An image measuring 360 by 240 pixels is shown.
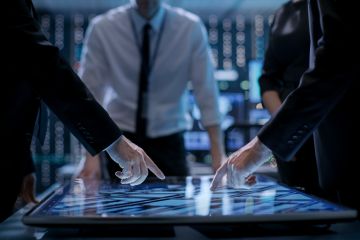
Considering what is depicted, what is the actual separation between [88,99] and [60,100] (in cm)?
4

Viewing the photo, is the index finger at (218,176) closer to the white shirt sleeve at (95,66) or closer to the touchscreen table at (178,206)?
the touchscreen table at (178,206)

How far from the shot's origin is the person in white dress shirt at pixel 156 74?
5.55 feet

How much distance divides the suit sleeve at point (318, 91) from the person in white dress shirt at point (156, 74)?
3.10 feet

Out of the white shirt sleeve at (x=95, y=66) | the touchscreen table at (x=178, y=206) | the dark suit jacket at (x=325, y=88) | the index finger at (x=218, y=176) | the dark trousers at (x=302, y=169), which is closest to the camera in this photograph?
the touchscreen table at (x=178, y=206)

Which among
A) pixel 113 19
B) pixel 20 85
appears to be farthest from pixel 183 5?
pixel 20 85

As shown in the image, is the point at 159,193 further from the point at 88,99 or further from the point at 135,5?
the point at 135,5

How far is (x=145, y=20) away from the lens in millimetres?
1727

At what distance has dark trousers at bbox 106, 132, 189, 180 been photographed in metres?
1.70

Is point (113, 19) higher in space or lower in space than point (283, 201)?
higher

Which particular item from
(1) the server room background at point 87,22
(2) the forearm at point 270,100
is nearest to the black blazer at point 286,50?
(2) the forearm at point 270,100

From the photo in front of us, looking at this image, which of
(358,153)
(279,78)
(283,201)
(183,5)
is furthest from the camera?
(183,5)

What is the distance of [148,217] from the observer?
567 mm

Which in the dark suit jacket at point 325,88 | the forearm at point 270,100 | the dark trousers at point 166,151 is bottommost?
the dark trousers at point 166,151

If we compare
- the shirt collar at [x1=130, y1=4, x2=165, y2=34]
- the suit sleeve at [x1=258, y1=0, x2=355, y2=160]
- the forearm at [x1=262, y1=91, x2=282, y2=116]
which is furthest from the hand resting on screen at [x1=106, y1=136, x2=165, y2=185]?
the shirt collar at [x1=130, y1=4, x2=165, y2=34]
